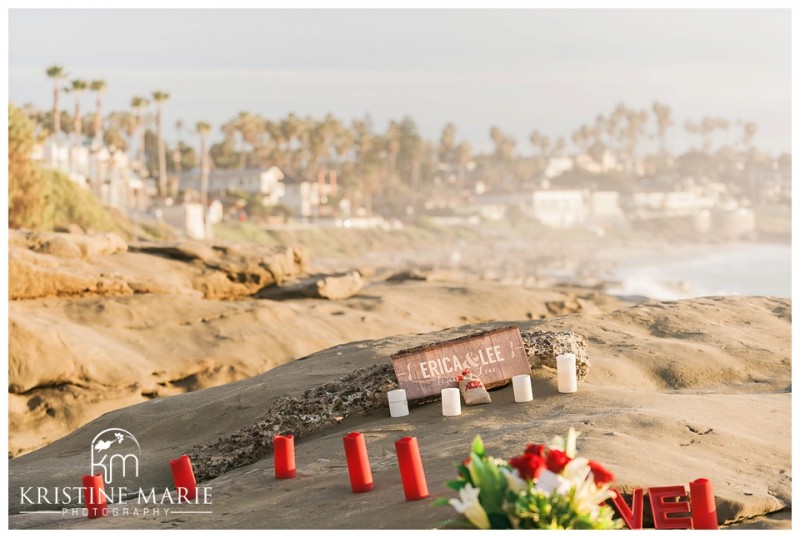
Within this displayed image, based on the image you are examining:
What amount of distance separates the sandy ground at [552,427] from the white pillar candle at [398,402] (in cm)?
12

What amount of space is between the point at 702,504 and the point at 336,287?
19939 mm

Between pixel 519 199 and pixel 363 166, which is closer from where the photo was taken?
pixel 363 166

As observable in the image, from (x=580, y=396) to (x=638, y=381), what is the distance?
1907 millimetres

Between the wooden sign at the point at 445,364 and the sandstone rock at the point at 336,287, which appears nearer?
the wooden sign at the point at 445,364

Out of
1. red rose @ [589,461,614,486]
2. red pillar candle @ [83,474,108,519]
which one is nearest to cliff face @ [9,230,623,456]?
red pillar candle @ [83,474,108,519]

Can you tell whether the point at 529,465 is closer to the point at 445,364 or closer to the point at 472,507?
the point at 472,507

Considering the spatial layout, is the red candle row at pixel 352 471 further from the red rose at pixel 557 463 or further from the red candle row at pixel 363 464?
the red rose at pixel 557 463

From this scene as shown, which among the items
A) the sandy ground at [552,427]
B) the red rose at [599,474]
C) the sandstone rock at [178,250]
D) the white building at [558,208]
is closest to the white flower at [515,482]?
the red rose at [599,474]

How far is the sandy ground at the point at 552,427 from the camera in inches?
321

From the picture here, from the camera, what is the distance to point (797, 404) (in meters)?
9.73

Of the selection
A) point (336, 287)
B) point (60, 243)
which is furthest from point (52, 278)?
point (336, 287)

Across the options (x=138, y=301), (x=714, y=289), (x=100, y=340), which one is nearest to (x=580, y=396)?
(x=100, y=340)

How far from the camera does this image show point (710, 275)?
86688mm

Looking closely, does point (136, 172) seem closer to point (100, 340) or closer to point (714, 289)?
point (714, 289)
